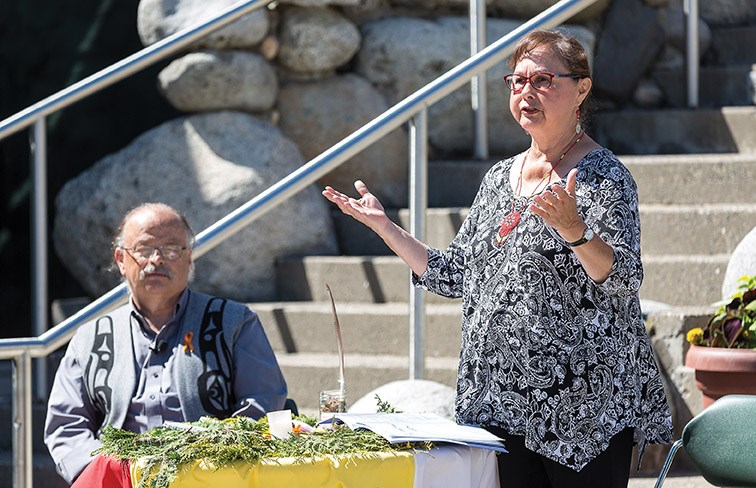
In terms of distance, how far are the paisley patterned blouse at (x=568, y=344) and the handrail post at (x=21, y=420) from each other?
1216 millimetres

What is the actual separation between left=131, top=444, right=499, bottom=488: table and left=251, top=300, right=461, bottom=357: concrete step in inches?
83.7

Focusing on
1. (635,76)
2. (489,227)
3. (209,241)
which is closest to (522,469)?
(489,227)

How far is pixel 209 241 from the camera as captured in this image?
13.0 feet

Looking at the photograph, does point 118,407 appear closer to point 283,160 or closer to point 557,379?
point 557,379

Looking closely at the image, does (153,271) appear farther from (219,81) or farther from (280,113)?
(280,113)

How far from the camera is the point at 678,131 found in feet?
18.9

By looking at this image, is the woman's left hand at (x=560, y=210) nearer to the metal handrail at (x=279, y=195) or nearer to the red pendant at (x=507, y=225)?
the red pendant at (x=507, y=225)

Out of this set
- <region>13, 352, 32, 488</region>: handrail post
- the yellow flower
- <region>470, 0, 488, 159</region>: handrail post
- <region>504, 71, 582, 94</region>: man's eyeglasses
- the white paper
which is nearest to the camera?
the white paper

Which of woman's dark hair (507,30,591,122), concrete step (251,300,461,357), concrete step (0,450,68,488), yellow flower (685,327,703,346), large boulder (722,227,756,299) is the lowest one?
concrete step (0,450,68,488)

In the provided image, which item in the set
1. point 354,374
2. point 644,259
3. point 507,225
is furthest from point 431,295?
point 507,225

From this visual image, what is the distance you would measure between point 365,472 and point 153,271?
46.1 inches

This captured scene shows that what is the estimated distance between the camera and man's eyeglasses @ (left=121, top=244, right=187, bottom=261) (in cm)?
354

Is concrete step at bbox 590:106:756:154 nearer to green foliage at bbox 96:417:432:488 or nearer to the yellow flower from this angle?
the yellow flower

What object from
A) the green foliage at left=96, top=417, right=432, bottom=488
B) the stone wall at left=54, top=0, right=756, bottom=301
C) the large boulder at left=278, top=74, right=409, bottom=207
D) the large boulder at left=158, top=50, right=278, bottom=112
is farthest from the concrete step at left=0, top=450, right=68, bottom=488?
the green foliage at left=96, top=417, right=432, bottom=488
